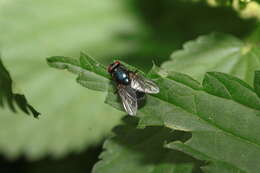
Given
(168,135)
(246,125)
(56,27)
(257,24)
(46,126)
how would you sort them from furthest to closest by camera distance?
(56,27), (46,126), (257,24), (168,135), (246,125)

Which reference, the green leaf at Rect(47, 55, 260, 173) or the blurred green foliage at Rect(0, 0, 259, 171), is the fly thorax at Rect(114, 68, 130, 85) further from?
the blurred green foliage at Rect(0, 0, 259, 171)

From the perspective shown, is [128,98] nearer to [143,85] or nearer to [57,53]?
[143,85]

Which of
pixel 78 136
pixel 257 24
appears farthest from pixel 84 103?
pixel 257 24

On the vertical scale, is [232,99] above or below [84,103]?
above

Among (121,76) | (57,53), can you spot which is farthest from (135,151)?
(57,53)

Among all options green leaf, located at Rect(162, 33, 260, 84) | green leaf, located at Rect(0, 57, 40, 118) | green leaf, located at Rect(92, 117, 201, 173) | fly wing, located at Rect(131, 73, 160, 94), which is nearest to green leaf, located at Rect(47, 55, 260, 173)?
fly wing, located at Rect(131, 73, 160, 94)

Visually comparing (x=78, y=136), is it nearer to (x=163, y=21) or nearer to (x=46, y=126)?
(x=46, y=126)

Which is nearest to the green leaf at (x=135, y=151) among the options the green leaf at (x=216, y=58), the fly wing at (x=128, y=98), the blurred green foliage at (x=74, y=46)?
the fly wing at (x=128, y=98)
